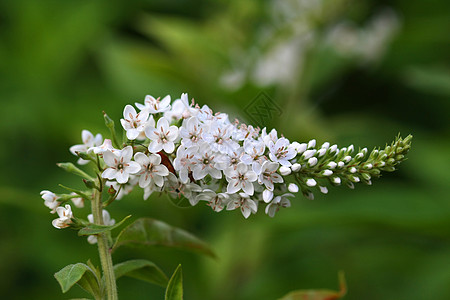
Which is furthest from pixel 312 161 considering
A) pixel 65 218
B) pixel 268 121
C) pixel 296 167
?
pixel 268 121

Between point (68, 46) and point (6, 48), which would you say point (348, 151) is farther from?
point (6, 48)

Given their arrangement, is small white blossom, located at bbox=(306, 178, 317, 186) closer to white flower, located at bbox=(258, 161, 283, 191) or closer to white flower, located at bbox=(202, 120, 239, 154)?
white flower, located at bbox=(258, 161, 283, 191)

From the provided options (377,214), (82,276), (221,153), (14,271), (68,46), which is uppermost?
(68,46)

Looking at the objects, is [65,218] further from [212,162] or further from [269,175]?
[269,175]

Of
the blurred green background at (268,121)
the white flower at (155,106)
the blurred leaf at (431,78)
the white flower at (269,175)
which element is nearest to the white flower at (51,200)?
the white flower at (155,106)

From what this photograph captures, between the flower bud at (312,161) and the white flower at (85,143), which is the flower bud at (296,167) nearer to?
the flower bud at (312,161)

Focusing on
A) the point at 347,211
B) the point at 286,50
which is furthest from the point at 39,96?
the point at 347,211
